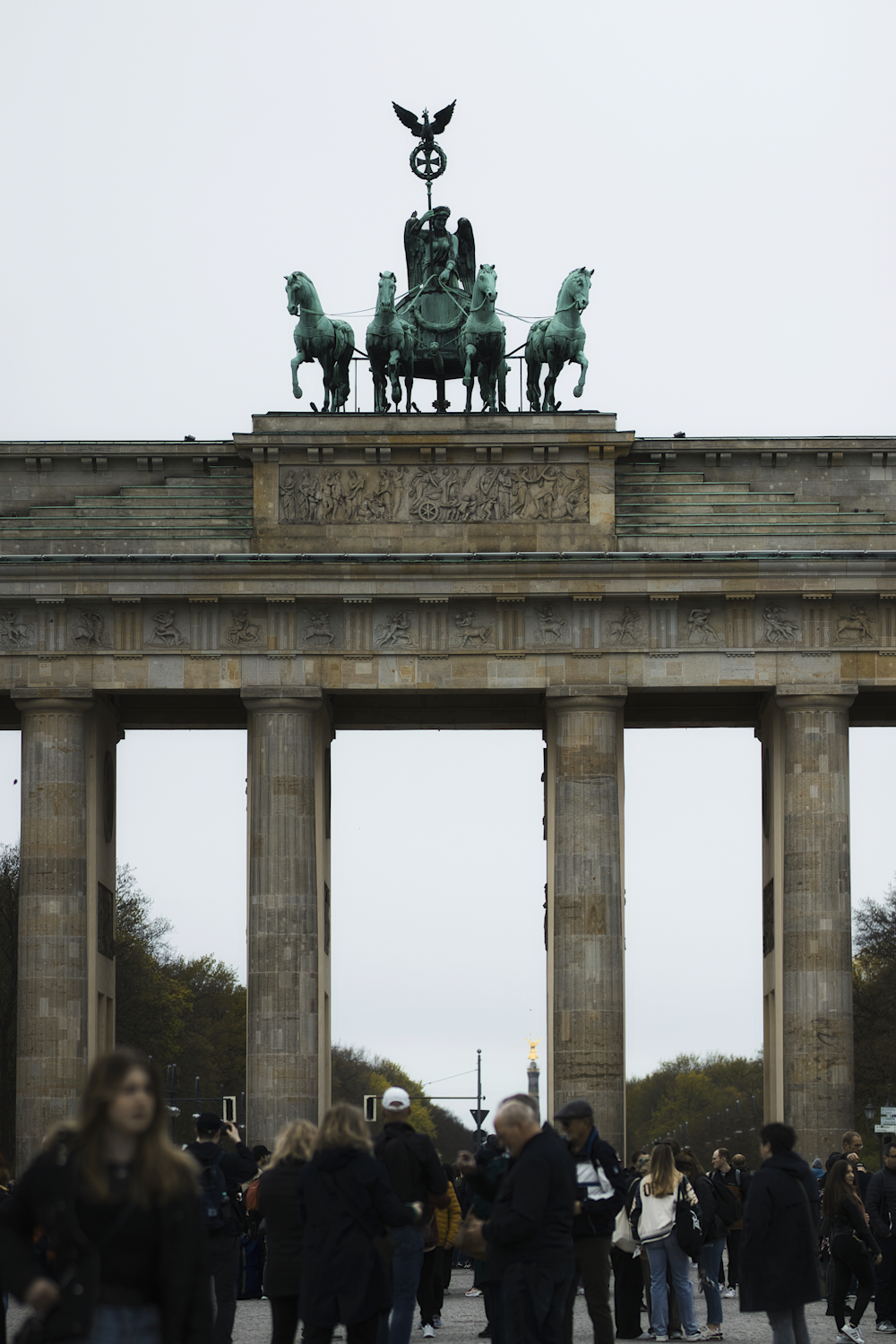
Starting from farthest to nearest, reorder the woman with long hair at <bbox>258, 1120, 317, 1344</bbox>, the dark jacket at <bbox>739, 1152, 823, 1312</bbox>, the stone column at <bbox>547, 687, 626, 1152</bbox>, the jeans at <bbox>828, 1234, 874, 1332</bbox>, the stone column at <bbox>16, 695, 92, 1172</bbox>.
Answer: the stone column at <bbox>547, 687, 626, 1152</bbox> → the stone column at <bbox>16, 695, 92, 1172</bbox> → the jeans at <bbox>828, 1234, 874, 1332</bbox> → the woman with long hair at <bbox>258, 1120, 317, 1344</bbox> → the dark jacket at <bbox>739, 1152, 823, 1312</bbox>

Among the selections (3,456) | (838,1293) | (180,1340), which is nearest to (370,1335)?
(180,1340)

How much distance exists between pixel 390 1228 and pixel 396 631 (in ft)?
97.6

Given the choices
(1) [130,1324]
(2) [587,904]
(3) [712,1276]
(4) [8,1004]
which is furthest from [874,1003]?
(1) [130,1324]

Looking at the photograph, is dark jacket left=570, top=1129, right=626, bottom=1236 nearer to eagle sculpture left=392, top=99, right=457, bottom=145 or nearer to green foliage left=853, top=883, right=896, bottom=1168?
eagle sculpture left=392, top=99, right=457, bottom=145

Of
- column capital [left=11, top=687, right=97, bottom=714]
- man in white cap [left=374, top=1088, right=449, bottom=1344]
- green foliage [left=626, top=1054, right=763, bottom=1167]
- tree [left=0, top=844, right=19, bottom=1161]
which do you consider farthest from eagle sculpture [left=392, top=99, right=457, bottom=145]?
green foliage [left=626, top=1054, right=763, bottom=1167]

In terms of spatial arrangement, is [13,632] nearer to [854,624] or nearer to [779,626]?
[779,626]

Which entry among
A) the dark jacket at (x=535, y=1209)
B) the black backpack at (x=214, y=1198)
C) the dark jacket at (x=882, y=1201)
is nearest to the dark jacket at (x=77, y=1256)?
the dark jacket at (x=535, y=1209)

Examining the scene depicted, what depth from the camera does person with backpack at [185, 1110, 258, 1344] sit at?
17.7 m

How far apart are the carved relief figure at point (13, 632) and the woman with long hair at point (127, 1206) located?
3734 cm

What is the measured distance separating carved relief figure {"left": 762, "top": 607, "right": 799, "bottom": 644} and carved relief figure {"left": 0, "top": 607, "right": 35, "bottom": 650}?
49.5 ft

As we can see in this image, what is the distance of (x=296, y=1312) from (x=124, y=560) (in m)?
30.3

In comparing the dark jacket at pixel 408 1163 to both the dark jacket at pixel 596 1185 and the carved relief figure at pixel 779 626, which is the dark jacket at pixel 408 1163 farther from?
the carved relief figure at pixel 779 626

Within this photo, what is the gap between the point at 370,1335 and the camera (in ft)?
47.7

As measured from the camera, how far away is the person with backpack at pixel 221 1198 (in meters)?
17.7
